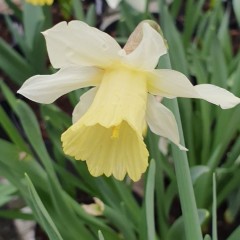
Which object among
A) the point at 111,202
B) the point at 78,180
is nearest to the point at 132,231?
the point at 111,202

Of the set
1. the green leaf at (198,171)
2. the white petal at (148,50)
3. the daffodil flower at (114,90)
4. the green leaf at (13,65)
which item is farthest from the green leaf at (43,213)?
the green leaf at (13,65)

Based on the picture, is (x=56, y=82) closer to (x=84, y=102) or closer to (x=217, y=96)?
(x=84, y=102)

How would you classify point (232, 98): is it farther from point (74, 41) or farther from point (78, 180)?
point (78, 180)

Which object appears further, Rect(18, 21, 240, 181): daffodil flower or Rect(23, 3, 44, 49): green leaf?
Rect(23, 3, 44, 49): green leaf

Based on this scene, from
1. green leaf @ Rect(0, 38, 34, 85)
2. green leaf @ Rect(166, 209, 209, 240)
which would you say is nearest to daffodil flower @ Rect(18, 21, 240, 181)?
green leaf @ Rect(166, 209, 209, 240)

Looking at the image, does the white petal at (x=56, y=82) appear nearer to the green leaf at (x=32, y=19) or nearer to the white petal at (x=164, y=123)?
the white petal at (x=164, y=123)

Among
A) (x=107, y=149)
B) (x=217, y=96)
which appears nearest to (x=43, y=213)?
(x=107, y=149)

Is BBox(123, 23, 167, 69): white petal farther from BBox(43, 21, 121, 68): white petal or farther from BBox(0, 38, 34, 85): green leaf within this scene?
BBox(0, 38, 34, 85): green leaf
